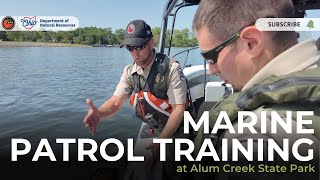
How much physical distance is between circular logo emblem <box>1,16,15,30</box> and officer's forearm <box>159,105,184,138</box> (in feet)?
9.37

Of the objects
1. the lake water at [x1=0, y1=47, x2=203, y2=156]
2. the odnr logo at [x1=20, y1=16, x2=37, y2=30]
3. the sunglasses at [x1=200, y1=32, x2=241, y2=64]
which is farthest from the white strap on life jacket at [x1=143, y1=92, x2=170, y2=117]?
the lake water at [x1=0, y1=47, x2=203, y2=156]

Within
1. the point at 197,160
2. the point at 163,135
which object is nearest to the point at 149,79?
the point at 163,135

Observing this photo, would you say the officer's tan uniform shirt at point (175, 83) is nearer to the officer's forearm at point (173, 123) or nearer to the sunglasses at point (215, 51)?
the officer's forearm at point (173, 123)

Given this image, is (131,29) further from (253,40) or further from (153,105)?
(253,40)

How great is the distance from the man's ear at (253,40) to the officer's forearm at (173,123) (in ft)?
5.12

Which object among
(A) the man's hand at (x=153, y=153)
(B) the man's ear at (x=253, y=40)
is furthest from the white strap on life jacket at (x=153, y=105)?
(B) the man's ear at (x=253, y=40)

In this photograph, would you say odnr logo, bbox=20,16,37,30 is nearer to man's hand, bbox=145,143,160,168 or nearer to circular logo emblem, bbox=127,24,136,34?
circular logo emblem, bbox=127,24,136,34

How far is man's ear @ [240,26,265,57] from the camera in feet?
2.76

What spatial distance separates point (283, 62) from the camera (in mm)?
832

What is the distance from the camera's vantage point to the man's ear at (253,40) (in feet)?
2.76

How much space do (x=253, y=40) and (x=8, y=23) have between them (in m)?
4.13

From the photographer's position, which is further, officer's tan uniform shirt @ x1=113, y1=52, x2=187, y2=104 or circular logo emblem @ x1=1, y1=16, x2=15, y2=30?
circular logo emblem @ x1=1, y1=16, x2=15, y2=30

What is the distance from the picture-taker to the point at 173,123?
2375mm

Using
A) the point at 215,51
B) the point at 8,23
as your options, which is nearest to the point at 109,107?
the point at 215,51
